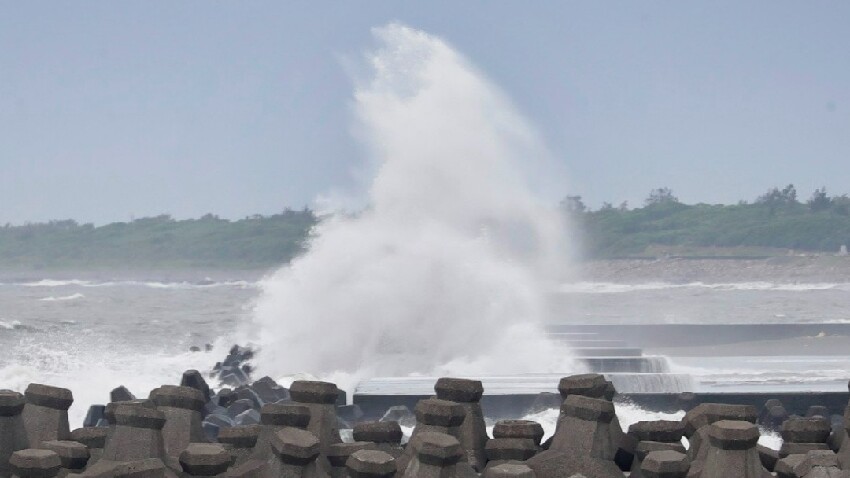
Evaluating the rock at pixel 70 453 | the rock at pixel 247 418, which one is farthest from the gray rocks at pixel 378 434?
the rock at pixel 247 418

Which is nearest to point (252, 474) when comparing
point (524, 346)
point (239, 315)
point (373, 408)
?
point (373, 408)

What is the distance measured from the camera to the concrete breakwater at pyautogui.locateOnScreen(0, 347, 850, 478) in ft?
13.1

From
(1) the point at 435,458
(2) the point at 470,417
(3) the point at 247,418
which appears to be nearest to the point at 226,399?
(3) the point at 247,418

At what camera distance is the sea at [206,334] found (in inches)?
572

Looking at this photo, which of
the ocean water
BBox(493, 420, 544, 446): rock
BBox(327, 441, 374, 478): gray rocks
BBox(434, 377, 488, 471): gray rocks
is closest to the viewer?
BBox(327, 441, 374, 478): gray rocks

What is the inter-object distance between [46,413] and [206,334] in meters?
21.7

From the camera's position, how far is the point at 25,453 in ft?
13.3

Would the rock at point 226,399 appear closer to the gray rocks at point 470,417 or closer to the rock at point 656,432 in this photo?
the gray rocks at point 470,417

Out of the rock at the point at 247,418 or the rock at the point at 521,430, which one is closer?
the rock at the point at 521,430

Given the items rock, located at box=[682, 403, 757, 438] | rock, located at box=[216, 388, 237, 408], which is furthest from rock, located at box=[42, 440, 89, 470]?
rock, located at box=[216, 388, 237, 408]

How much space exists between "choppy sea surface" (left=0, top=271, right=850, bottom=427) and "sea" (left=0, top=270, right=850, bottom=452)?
2 centimetres

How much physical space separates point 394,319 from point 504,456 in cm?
1503

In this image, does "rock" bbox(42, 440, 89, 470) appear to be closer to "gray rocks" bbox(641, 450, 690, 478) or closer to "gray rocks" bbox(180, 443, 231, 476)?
"gray rocks" bbox(180, 443, 231, 476)

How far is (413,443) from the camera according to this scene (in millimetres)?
4121
